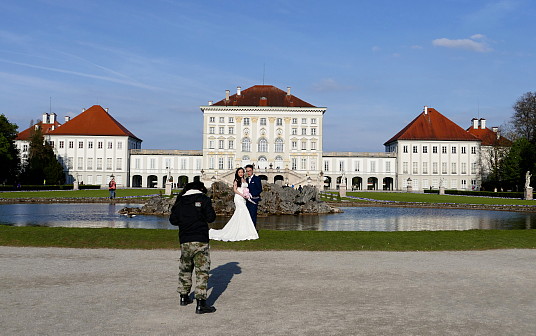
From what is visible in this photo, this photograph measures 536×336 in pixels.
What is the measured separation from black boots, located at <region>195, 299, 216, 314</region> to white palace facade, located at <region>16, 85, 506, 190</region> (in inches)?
2989

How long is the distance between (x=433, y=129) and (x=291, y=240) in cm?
7792

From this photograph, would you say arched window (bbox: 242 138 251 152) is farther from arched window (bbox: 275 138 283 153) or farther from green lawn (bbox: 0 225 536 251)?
green lawn (bbox: 0 225 536 251)

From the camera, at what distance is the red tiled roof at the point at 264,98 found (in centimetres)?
8256

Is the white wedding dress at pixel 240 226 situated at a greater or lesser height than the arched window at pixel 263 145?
lesser

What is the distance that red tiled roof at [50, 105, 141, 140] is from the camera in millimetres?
83812

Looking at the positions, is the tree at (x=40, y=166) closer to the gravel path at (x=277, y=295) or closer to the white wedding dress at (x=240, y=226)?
Answer: the white wedding dress at (x=240, y=226)

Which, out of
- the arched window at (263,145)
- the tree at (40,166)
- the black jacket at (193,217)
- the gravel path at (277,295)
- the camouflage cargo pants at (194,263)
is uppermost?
the arched window at (263,145)

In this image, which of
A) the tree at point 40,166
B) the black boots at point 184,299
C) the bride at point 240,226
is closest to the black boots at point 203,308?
the black boots at point 184,299

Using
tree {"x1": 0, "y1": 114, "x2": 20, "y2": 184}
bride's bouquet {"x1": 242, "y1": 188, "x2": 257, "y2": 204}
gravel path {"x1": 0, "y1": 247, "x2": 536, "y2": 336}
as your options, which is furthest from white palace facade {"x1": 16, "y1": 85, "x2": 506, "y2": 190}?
gravel path {"x1": 0, "y1": 247, "x2": 536, "y2": 336}

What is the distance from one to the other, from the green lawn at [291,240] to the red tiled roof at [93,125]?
73.3 metres

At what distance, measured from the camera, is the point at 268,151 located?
83062 millimetres

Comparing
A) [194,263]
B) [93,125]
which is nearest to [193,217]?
[194,263]

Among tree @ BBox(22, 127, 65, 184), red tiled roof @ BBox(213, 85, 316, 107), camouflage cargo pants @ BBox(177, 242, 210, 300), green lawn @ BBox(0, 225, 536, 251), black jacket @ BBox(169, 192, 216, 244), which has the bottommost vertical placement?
green lawn @ BBox(0, 225, 536, 251)

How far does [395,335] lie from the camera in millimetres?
5113
